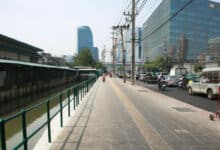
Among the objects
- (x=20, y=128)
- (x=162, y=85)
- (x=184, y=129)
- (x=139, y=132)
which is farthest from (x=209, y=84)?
(x=20, y=128)

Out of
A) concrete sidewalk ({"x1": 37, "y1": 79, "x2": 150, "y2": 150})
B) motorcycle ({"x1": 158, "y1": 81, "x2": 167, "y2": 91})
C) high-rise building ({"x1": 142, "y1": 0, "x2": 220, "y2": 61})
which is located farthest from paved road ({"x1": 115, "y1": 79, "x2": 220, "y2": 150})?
high-rise building ({"x1": 142, "y1": 0, "x2": 220, "y2": 61})

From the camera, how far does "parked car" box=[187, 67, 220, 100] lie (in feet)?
64.4

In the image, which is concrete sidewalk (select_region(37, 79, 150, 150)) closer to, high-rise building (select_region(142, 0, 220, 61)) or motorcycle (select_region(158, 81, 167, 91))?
Answer: motorcycle (select_region(158, 81, 167, 91))

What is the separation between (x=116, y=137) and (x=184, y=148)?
196cm

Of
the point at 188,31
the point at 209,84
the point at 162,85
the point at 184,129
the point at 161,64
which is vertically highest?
the point at 188,31

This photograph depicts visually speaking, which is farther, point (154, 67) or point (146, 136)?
point (154, 67)

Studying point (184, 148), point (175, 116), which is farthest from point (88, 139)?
point (175, 116)

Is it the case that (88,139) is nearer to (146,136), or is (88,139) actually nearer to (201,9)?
(146,136)

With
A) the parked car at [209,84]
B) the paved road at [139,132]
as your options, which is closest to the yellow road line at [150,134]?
the paved road at [139,132]

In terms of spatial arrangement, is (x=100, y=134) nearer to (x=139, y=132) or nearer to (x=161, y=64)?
(x=139, y=132)

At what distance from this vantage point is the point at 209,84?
2067cm

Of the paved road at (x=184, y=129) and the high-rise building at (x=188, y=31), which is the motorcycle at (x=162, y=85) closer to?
the paved road at (x=184, y=129)

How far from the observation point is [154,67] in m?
92.3

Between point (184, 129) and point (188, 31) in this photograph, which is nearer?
point (184, 129)
